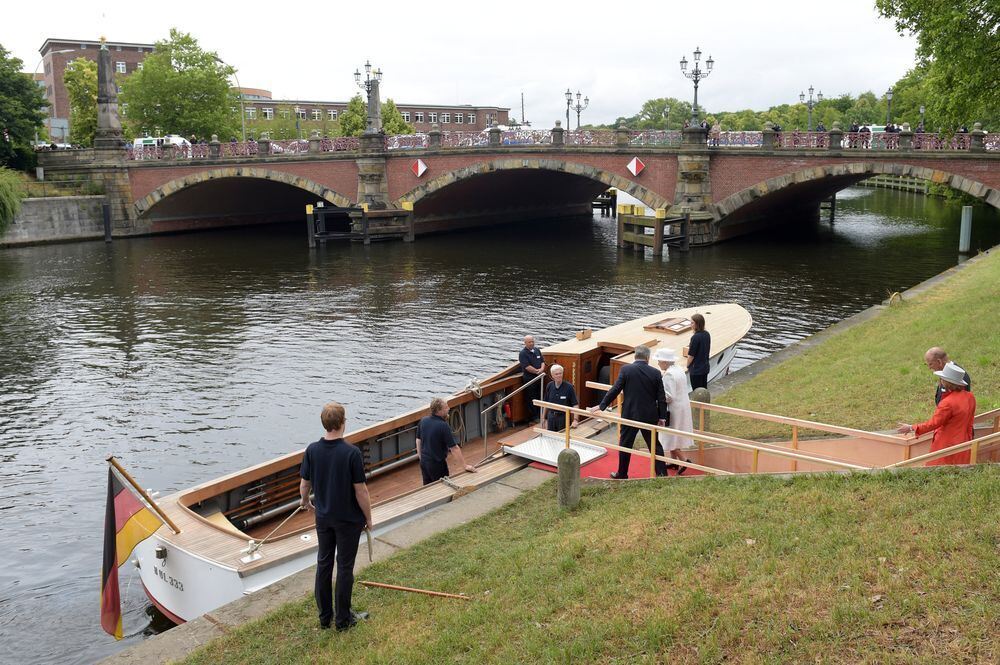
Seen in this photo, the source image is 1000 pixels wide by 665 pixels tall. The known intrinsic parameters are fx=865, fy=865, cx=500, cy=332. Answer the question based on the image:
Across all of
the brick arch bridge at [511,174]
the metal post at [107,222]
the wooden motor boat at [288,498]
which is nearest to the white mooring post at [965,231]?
the brick arch bridge at [511,174]

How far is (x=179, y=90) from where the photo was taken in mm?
64688

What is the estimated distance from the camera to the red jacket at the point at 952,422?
26.3 ft

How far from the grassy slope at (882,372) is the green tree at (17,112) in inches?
1944

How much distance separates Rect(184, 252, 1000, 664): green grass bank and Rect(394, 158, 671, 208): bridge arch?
33280 mm

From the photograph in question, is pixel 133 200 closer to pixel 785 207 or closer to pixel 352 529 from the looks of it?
pixel 785 207

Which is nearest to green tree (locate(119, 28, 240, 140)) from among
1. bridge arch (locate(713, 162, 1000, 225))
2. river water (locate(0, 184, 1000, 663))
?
river water (locate(0, 184, 1000, 663))

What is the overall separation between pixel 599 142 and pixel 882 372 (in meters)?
29.0

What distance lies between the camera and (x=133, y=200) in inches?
2012

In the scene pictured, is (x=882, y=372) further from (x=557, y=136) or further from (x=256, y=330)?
(x=557, y=136)

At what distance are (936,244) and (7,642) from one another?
133 ft

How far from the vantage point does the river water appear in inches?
529

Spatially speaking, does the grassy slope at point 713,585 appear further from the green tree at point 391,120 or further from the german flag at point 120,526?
the green tree at point 391,120

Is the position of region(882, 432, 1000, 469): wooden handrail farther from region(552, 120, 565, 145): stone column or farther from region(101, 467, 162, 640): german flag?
region(552, 120, 565, 145): stone column

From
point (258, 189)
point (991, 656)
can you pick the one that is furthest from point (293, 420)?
point (258, 189)
